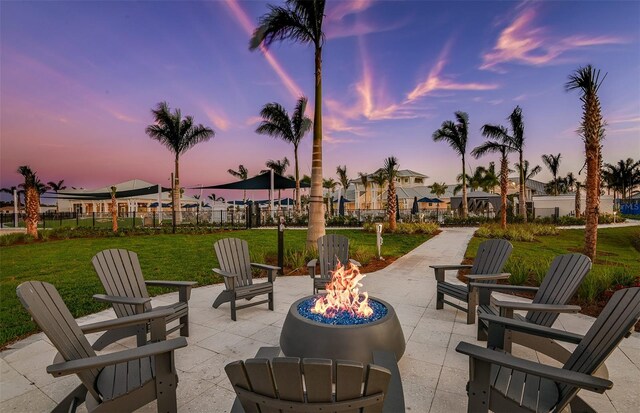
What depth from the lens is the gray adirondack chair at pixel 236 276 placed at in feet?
13.5

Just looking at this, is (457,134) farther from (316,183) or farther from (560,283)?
(560,283)

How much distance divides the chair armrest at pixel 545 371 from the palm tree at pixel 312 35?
637 centimetres

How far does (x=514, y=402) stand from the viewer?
5.80 ft

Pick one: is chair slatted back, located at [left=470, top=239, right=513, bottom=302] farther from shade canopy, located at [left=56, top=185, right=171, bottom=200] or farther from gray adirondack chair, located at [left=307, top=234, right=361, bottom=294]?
shade canopy, located at [left=56, top=185, right=171, bottom=200]

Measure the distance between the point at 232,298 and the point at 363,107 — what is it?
1233 cm

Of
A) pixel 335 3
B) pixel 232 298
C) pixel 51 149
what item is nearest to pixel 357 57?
pixel 335 3

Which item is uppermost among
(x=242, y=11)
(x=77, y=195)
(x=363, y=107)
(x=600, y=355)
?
(x=242, y=11)

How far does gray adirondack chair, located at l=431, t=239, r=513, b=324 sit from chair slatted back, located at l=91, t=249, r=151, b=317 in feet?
13.2

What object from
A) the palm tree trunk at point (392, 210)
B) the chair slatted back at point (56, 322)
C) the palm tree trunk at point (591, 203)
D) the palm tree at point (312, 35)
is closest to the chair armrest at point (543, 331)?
the chair slatted back at point (56, 322)

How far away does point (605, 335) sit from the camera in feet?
5.93

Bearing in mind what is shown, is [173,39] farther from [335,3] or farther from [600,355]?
[600,355]

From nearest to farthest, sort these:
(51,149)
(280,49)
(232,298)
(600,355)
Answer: (600,355) → (232,298) → (280,49) → (51,149)

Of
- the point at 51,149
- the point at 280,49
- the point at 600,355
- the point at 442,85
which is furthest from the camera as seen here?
the point at 51,149

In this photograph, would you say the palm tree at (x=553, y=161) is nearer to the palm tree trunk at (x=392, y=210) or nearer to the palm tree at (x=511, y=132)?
the palm tree at (x=511, y=132)
